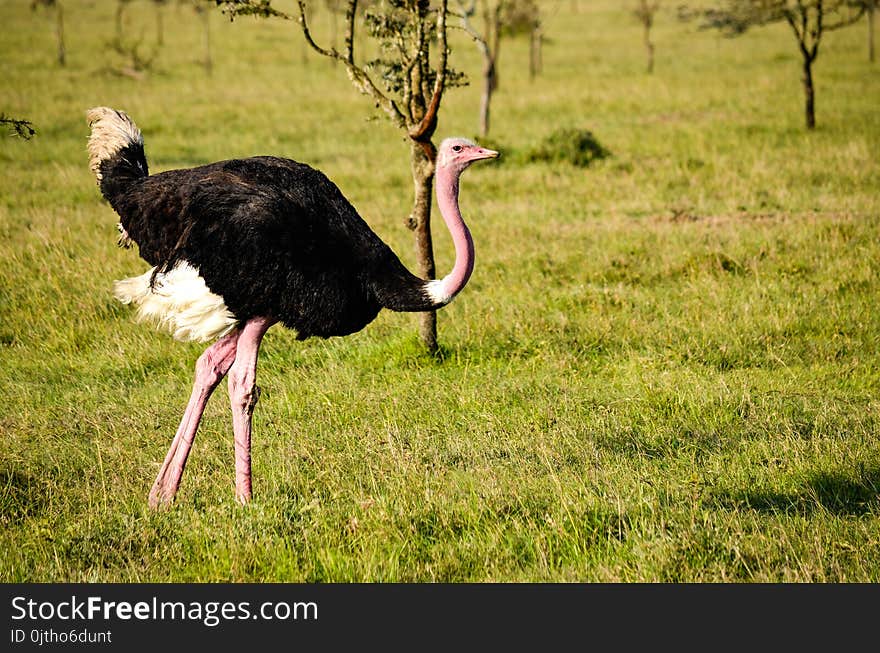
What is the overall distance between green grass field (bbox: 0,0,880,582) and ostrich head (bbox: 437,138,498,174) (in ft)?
5.40

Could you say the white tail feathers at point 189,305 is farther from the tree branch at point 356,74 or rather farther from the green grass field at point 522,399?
the tree branch at point 356,74

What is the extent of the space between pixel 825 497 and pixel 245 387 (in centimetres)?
309

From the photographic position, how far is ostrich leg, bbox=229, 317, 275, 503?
18.9 ft

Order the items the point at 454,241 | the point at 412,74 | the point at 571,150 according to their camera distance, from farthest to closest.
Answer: the point at 571,150 < the point at 412,74 < the point at 454,241

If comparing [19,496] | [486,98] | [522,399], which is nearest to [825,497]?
[522,399]

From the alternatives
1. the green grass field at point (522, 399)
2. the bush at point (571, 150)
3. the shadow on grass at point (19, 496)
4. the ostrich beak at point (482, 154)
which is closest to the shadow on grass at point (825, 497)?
the green grass field at point (522, 399)

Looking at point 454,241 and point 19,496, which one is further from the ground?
point 454,241

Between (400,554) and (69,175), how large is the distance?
12.9m

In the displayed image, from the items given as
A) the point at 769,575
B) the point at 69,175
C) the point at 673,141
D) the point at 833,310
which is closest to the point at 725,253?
the point at 833,310

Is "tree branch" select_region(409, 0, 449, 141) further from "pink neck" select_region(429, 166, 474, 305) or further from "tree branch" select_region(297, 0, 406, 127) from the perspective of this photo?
"pink neck" select_region(429, 166, 474, 305)

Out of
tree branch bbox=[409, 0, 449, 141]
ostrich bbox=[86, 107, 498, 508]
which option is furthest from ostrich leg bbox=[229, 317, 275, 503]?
tree branch bbox=[409, 0, 449, 141]

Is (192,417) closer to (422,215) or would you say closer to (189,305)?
(189,305)

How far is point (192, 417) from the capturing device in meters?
5.94
